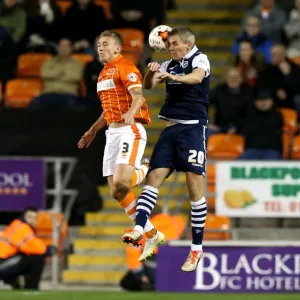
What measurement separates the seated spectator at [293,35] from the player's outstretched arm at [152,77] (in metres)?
8.40

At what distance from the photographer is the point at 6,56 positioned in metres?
21.1

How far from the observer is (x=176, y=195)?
1928cm

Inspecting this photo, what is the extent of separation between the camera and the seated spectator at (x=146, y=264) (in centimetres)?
1795

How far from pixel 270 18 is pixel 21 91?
13.1 ft

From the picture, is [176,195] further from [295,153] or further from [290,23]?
[290,23]

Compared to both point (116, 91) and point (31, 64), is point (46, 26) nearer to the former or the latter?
point (31, 64)

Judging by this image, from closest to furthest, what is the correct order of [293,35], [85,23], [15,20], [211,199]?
[211,199]
[293,35]
[85,23]
[15,20]

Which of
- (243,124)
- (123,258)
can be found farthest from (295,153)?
(123,258)

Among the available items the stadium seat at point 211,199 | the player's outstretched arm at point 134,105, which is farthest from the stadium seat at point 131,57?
the player's outstretched arm at point 134,105

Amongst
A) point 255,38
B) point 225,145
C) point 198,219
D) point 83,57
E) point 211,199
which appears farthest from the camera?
point 83,57

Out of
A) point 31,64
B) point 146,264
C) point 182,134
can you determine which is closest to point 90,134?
point 182,134

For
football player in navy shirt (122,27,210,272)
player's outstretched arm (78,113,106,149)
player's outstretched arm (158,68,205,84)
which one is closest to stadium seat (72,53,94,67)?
player's outstretched arm (78,113,106,149)

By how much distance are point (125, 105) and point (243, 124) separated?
6317mm

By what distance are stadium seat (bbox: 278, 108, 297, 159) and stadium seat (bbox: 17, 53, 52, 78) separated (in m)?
3.92
